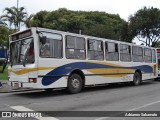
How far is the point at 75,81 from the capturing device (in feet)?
46.9

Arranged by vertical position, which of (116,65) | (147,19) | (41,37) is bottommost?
(116,65)

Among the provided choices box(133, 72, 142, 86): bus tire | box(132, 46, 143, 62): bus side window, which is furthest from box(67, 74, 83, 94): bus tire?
box(132, 46, 143, 62): bus side window

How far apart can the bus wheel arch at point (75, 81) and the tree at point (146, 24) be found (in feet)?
91.7

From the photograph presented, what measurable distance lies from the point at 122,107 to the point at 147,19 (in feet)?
106

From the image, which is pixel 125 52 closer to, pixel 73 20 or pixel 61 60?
pixel 61 60

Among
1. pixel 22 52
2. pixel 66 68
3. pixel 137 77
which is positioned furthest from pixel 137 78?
pixel 22 52

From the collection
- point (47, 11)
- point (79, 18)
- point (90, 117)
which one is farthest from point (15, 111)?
point (47, 11)

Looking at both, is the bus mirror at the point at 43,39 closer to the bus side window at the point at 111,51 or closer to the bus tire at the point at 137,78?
the bus side window at the point at 111,51

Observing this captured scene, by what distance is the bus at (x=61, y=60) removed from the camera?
504 inches

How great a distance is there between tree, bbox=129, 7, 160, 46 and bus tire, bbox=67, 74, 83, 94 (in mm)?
28170

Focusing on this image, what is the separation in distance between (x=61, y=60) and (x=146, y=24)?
96.1 feet

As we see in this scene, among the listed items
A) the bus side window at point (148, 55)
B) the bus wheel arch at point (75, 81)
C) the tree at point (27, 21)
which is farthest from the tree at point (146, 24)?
the bus wheel arch at point (75, 81)

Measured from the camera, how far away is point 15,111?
9.52 m

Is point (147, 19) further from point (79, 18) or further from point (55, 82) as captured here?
point (55, 82)
